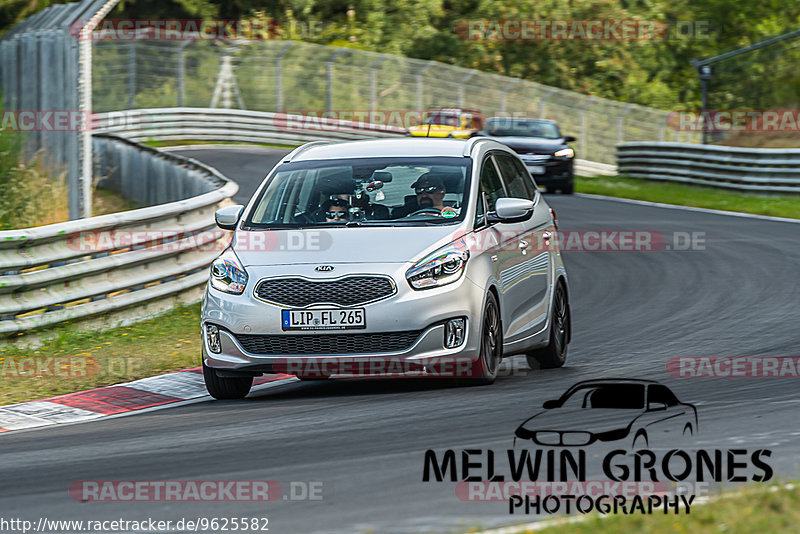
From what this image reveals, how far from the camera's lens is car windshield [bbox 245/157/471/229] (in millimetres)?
9164

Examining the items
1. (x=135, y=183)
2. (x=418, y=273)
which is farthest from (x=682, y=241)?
(x=418, y=273)

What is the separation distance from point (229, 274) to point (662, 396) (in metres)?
2.89

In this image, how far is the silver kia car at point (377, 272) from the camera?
8359 millimetres

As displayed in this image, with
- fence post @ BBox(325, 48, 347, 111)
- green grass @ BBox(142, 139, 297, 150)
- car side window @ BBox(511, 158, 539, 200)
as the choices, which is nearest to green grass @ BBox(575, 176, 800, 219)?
green grass @ BBox(142, 139, 297, 150)

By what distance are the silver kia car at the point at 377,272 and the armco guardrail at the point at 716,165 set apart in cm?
1909

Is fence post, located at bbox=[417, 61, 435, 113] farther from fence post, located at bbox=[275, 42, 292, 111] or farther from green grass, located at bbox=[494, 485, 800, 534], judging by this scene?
green grass, located at bbox=[494, 485, 800, 534]

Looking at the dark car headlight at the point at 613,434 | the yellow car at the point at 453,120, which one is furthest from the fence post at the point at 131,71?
the dark car headlight at the point at 613,434

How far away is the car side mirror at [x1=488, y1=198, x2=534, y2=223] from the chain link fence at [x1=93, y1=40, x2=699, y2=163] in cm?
3280

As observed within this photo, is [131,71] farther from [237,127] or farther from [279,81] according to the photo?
[279,81]

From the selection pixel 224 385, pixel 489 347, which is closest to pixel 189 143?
pixel 224 385

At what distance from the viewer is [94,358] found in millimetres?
10453

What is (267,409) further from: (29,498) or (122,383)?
(29,498)

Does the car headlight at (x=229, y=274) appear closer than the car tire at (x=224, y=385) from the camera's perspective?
Yes

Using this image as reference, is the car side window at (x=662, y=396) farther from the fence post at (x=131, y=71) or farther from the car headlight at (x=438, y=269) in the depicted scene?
the fence post at (x=131, y=71)
